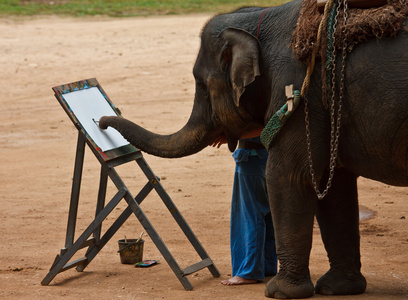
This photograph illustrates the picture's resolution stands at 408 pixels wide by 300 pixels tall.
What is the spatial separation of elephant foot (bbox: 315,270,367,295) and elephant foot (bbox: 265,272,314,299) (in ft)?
0.70

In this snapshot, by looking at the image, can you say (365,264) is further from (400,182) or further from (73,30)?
(73,30)

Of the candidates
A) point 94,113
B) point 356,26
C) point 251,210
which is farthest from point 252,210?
point 356,26

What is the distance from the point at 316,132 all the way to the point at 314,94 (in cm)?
25

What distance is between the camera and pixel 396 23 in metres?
5.19

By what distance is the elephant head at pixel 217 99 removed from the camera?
5.77 m

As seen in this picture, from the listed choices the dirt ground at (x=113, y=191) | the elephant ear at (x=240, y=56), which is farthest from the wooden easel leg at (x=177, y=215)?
the elephant ear at (x=240, y=56)

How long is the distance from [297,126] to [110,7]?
2415 centimetres

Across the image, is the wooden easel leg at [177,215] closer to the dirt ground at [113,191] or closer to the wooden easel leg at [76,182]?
the dirt ground at [113,191]

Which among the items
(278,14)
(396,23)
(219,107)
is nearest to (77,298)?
(219,107)

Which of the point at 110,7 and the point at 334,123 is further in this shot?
the point at 110,7

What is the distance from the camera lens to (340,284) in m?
6.06

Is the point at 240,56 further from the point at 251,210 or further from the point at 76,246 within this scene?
the point at 76,246

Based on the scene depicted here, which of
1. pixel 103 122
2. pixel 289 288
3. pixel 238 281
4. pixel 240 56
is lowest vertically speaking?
pixel 238 281

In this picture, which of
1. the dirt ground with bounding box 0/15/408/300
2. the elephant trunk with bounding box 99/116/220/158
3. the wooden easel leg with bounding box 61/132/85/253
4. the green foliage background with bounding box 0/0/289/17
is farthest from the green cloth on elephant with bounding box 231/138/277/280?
the green foliage background with bounding box 0/0/289/17
